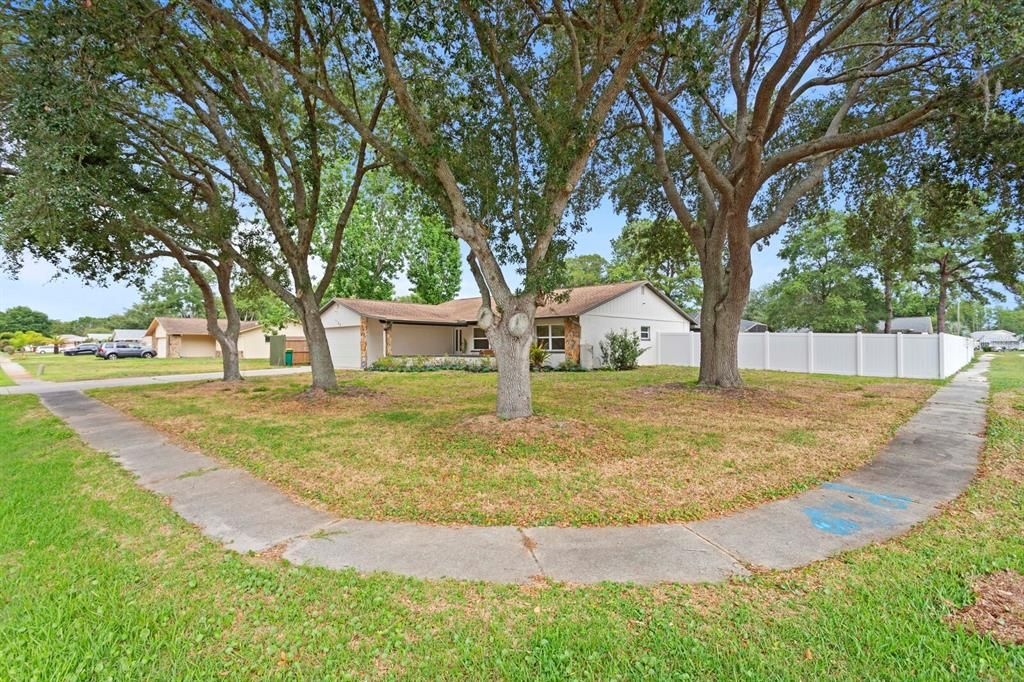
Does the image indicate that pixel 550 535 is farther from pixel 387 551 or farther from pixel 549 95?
pixel 549 95

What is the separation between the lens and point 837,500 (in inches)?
169

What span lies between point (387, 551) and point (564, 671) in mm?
1671

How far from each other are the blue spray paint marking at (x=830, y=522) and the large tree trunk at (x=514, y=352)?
382 centimetres

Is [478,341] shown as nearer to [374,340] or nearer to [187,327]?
[374,340]

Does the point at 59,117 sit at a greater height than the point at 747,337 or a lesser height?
greater

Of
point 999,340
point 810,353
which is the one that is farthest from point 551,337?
point 999,340

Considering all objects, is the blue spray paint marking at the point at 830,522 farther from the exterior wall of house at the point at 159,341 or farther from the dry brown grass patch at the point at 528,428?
the exterior wall of house at the point at 159,341

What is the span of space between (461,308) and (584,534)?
2216 cm

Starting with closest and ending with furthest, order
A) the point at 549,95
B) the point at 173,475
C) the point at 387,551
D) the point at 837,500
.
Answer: the point at 387,551
the point at 837,500
the point at 173,475
the point at 549,95

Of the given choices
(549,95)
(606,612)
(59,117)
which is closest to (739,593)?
(606,612)

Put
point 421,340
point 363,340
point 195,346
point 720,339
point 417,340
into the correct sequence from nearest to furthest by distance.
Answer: point 720,339 → point 363,340 → point 417,340 → point 421,340 → point 195,346

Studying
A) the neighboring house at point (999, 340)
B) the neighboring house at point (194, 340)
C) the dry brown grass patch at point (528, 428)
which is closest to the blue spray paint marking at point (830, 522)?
the dry brown grass patch at point (528, 428)

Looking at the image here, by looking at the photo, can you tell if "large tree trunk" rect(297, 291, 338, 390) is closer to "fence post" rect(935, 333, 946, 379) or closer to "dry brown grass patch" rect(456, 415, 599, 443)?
"dry brown grass patch" rect(456, 415, 599, 443)

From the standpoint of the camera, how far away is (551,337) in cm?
1991
